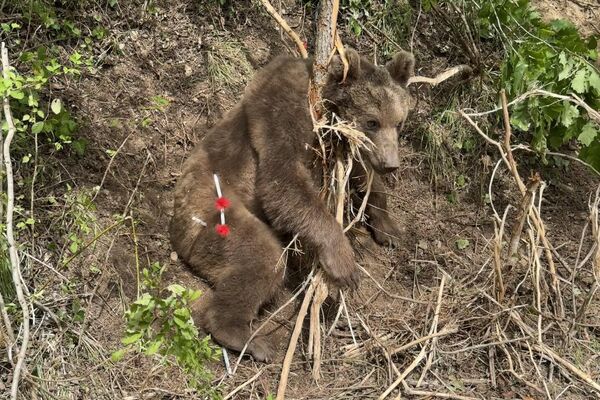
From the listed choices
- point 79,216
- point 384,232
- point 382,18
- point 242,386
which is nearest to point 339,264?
point 384,232

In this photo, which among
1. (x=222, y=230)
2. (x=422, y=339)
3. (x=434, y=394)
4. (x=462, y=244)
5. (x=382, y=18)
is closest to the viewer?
(x=434, y=394)

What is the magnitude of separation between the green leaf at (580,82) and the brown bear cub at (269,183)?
4.66 feet

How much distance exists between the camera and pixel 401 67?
600 centimetres

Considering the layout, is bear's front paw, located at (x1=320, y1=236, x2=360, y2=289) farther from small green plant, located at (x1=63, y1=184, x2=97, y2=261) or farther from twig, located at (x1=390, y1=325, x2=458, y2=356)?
small green plant, located at (x1=63, y1=184, x2=97, y2=261)

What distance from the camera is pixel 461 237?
6.73 meters

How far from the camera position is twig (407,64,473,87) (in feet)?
20.6

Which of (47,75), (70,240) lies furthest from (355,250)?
(47,75)

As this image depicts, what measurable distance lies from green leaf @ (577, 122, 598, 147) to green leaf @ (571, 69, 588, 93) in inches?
13.2

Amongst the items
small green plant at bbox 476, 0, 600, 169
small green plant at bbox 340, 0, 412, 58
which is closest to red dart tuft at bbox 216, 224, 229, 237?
small green plant at bbox 476, 0, 600, 169

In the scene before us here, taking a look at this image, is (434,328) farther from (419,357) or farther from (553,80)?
(553,80)

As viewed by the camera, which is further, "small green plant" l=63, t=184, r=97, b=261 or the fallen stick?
"small green plant" l=63, t=184, r=97, b=261

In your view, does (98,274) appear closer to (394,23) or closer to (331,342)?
(331,342)

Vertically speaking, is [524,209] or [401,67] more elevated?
[401,67]

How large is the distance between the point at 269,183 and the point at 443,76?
200 centimetres
